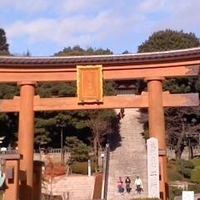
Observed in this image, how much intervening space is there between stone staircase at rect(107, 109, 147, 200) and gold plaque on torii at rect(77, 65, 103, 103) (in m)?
7.25

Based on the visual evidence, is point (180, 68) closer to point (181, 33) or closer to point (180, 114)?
point (180, 114)

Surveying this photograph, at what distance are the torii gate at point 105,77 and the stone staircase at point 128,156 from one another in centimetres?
689

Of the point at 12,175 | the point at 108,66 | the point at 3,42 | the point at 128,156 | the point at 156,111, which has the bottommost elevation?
the point at 12,175

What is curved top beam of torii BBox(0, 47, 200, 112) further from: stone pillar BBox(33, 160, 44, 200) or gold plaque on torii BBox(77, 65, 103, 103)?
stone pillar BBox(33, 160, 44, 200)

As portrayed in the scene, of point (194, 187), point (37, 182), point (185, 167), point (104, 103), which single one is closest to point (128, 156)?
point (185, 167)

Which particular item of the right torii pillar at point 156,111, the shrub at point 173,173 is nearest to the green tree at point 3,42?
the shrub at point 173,173

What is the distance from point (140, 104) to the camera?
53.2 ft

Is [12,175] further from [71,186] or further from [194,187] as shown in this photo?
[194,187]

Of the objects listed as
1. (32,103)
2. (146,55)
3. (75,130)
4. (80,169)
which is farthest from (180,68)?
(75,130)

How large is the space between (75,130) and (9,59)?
744 inches

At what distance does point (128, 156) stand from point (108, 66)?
16357 mm

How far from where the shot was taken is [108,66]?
16375 millimetres

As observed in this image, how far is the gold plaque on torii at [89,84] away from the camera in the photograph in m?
16.1

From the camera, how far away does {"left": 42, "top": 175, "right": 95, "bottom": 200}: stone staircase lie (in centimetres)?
2503
